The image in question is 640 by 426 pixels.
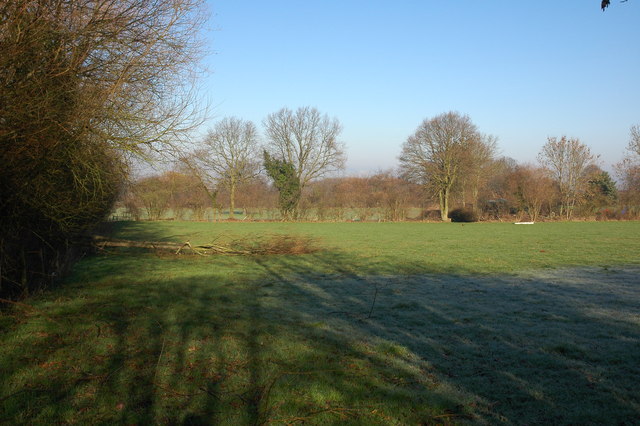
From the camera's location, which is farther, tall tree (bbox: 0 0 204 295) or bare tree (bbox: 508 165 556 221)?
bare tree (bbox: 508 165 556 221)

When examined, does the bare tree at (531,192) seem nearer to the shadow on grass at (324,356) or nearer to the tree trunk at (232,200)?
the tree trunk at (232,200)

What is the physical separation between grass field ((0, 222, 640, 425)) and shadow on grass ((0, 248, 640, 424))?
2 centimetres

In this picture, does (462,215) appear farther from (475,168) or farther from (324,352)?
(324,352)

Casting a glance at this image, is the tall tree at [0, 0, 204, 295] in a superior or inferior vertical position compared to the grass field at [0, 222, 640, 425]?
superior

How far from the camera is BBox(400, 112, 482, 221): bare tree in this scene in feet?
142

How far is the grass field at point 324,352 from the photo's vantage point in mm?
3570

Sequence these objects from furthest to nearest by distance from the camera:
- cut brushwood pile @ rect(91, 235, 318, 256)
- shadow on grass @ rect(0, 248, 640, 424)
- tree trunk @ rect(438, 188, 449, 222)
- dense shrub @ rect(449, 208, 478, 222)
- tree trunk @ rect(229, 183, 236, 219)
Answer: tree trunk @ rect(229, 183, 236, 219)
tree trunk @ rect(438, 188, 449, 222)
dense shrub @ rect(449, 208, 478, 222)
cut brushwood pile @ rect(91, 235, 318, 256)
shadow on grass @ rect(0, 248, 640, 424)

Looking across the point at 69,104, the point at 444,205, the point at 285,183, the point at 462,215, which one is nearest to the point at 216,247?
the point at 69,104

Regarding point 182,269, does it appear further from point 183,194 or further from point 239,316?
point 183,194

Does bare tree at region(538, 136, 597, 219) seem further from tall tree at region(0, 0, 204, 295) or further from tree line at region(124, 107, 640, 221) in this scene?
tall tree at region(0, 0, 204, 295)

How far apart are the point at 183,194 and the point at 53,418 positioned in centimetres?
3853

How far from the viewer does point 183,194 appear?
40.2 m

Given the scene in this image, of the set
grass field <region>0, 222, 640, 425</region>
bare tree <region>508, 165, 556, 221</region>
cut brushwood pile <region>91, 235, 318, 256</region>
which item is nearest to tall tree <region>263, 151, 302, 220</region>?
bare tree <region>508, 165, 556, 221</region>

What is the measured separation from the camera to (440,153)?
4391cm
